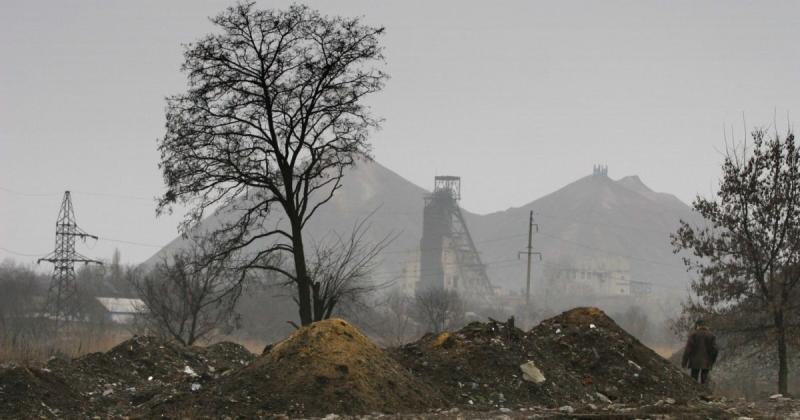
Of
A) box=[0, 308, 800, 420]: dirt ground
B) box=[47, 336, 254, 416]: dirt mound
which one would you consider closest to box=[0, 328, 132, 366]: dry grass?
box=[47, 336, 254, 416]: dirt mound

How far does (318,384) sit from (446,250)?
143215 mm

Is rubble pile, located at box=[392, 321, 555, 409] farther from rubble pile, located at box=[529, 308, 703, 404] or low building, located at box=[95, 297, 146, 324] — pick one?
low building, located at box=[95, 297, 146, 324]

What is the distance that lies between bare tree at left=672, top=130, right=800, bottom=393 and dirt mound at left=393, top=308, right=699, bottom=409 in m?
4.29

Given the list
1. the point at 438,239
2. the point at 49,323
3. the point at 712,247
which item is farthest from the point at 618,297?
the point at 712,247

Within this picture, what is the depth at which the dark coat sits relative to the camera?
71.8ft

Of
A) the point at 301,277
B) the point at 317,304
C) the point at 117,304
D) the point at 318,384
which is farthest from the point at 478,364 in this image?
the point at 117,304

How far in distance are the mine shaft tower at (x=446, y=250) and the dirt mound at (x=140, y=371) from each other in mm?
127683

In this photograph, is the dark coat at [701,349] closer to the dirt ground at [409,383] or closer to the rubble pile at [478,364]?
the dirt ground at [409,383]

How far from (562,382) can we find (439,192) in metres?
139

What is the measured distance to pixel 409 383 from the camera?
18.0m

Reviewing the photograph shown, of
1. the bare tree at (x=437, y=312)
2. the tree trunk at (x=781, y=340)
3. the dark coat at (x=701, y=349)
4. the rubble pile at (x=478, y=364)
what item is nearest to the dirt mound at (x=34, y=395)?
the rubble pile at (x=478, y=364)

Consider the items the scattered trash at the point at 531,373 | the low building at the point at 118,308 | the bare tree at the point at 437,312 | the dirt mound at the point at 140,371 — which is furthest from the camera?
the low building at the point at 118,308

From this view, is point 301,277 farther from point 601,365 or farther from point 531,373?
point 601,365

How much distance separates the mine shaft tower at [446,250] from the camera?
156 metres
